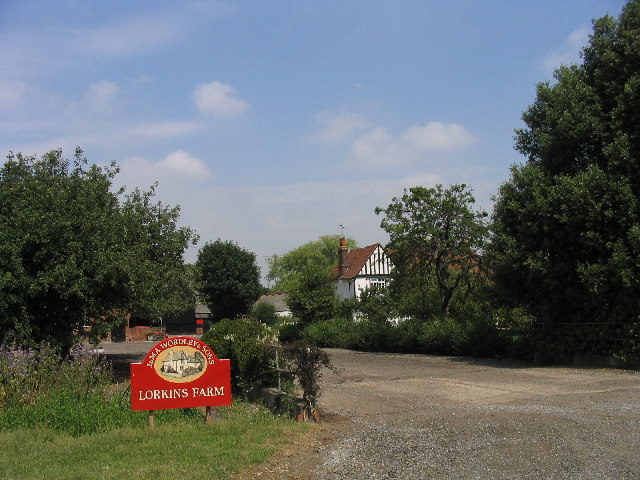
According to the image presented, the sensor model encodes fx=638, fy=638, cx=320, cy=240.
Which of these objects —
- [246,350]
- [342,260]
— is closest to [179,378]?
[246,350]

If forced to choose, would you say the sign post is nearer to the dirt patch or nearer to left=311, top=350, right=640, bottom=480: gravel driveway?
the dirt patch

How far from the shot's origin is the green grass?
23.1 ft

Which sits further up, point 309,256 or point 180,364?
point 309,256

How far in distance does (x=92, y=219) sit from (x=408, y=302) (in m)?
19.0

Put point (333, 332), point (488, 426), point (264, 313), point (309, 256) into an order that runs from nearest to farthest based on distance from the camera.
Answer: point (488, 426) < point (333, 332) < point (264, 313) < point (309, 256)

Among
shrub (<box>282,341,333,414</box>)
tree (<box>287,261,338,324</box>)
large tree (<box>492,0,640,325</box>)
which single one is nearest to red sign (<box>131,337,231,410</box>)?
shrub (<box>282,341,333,414</box>)

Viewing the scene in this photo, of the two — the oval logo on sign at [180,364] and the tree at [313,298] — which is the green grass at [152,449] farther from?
the tree at [313,298]

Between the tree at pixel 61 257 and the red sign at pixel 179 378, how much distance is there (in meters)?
4.35

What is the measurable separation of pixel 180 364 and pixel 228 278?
56.4 metres

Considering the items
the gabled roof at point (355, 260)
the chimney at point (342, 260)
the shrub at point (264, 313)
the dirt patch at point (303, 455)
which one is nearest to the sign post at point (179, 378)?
the dirt patch at point (303, 455)

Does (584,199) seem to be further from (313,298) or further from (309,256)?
(309,256)

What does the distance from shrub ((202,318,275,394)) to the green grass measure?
1.97 meters

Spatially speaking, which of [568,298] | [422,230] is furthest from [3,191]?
[422,230]

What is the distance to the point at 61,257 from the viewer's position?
13.5 meters
